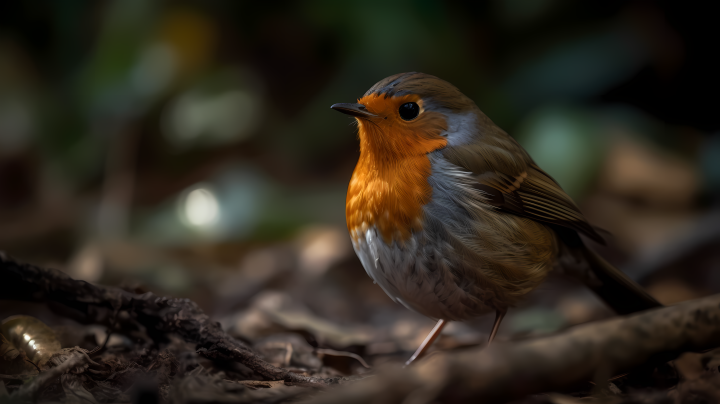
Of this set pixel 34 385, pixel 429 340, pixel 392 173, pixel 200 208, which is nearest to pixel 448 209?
pixel 392 173

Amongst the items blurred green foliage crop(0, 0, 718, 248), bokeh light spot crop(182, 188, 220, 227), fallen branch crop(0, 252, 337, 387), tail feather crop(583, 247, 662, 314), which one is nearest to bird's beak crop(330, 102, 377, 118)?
fallen branch crop(0, 252, 337, 387)

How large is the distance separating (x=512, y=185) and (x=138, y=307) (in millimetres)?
1565

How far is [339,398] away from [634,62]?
4.65m

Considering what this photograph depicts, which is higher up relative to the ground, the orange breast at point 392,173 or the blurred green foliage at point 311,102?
the blurred green foliage at point 311,102

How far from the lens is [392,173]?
7.27ft

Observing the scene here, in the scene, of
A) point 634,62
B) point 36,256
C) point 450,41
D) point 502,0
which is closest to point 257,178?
point 36,256

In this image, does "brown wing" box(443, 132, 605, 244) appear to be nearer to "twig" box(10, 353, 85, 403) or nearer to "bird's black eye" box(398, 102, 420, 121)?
"bird's black eye" box(398, 102, 420, 121)

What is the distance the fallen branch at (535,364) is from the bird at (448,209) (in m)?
0.77

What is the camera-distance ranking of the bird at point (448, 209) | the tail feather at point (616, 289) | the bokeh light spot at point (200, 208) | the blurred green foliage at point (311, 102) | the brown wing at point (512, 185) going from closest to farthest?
the bird at point (448, 209) < the brown wing at point (512, 185) < the tail feather at point (616, 289) < the bokeh light spot at point (200, 208) < the blurred green foliage at point (311, 102)

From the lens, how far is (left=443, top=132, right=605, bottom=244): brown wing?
2.26 meters

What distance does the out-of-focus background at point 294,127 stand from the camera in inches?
152

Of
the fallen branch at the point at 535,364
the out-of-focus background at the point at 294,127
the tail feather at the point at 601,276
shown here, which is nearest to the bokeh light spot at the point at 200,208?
the out-of-focus background at the point at 294,127

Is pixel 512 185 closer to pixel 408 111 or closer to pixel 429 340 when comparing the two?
pixel 408 111

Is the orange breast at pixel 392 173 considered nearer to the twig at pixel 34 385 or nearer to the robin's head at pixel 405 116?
the robin's head at pixel 405 116
